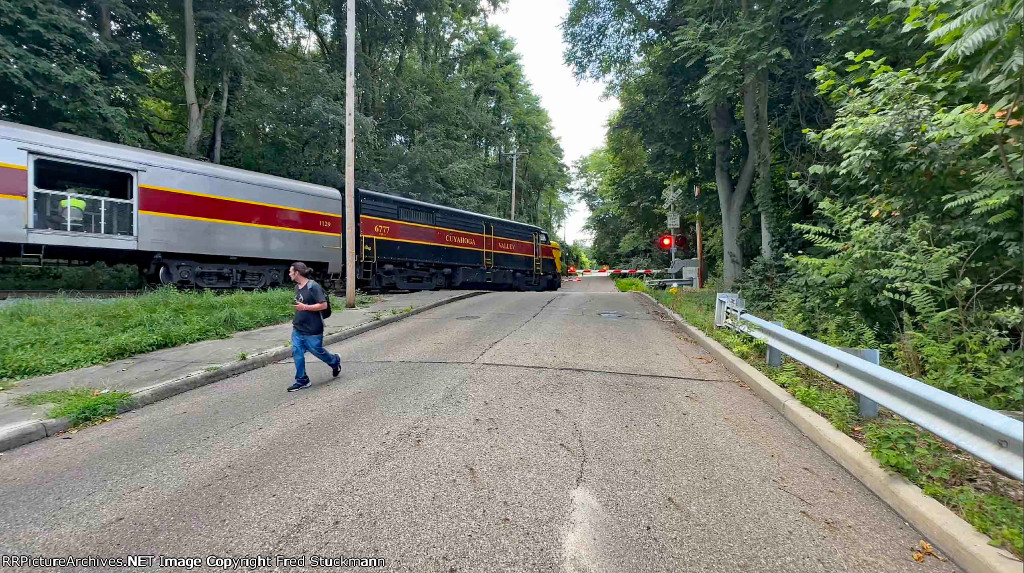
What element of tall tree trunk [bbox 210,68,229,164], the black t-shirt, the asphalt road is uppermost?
tall tree trunk [bbox 210,68,229,164]

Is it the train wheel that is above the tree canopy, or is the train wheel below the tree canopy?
below

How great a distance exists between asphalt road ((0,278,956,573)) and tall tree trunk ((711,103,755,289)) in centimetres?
908

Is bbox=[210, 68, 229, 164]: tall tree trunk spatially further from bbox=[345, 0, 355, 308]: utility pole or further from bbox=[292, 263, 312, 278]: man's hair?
bbox=[292, 263, 312, 278]: man's hair

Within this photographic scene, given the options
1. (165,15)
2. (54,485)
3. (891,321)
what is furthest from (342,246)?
(891,321)

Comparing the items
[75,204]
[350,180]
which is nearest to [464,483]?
[350,180]

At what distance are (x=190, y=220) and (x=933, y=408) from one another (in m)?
13.9

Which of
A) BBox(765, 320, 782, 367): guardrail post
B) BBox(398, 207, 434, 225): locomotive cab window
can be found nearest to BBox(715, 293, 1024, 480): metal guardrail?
BBox(765, 320, 782, 367): guardrail post

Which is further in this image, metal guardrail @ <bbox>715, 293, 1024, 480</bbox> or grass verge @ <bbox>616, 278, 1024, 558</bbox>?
grass verge @ <bbox>616, 278, 1024, 558</bbox>

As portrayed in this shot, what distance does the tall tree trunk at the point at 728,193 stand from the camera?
1359 centimetres

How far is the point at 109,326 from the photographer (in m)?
7.59

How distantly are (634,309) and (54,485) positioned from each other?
40.6 feet

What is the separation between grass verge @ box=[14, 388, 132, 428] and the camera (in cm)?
450

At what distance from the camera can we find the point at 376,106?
23.4 metres

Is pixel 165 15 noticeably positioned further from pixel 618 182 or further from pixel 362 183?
pixel 618 182
